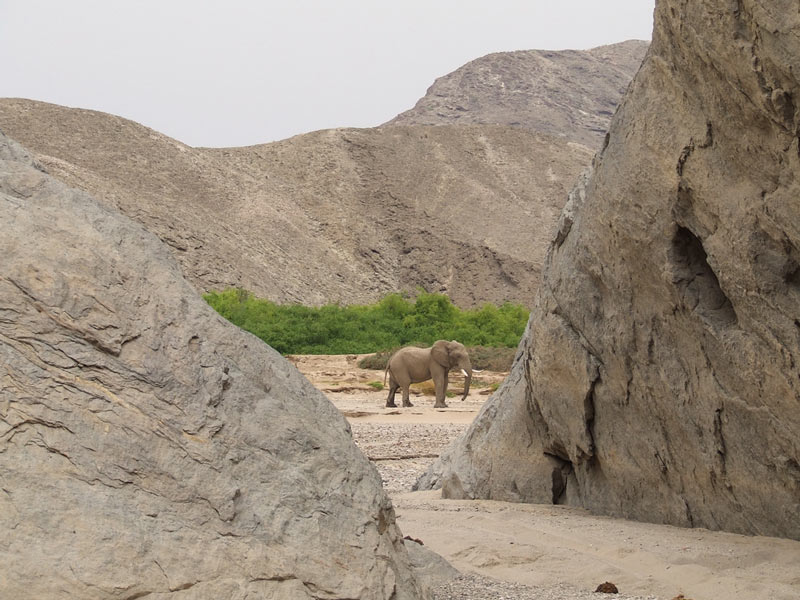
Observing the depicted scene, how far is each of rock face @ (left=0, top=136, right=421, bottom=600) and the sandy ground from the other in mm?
1073

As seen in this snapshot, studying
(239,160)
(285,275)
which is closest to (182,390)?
(285,275)

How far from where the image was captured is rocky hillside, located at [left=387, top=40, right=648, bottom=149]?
10856 centimetres

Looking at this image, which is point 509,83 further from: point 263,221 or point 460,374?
point 460,374

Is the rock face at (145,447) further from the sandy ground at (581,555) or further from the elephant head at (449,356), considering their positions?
the elephant head at (449,356)

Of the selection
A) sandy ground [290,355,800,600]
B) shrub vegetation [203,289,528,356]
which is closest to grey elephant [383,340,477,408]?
shrub vegetation [203,289,528,356]

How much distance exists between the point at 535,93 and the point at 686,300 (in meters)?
110

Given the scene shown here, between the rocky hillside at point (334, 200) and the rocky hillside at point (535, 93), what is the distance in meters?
43.2

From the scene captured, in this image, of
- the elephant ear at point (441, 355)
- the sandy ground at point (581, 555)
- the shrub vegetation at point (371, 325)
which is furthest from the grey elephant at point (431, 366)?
the sandy ground at point (581, 555)

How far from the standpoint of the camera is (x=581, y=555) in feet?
18.3

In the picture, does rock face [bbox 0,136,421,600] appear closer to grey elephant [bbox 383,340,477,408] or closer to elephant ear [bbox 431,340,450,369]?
grey elephant [bbox 383,340,477,408]

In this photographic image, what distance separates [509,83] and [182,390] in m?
115

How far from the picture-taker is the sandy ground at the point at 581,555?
490 centimetres

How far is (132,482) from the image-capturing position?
136 inches

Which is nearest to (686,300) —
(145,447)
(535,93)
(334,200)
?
(145,447)
